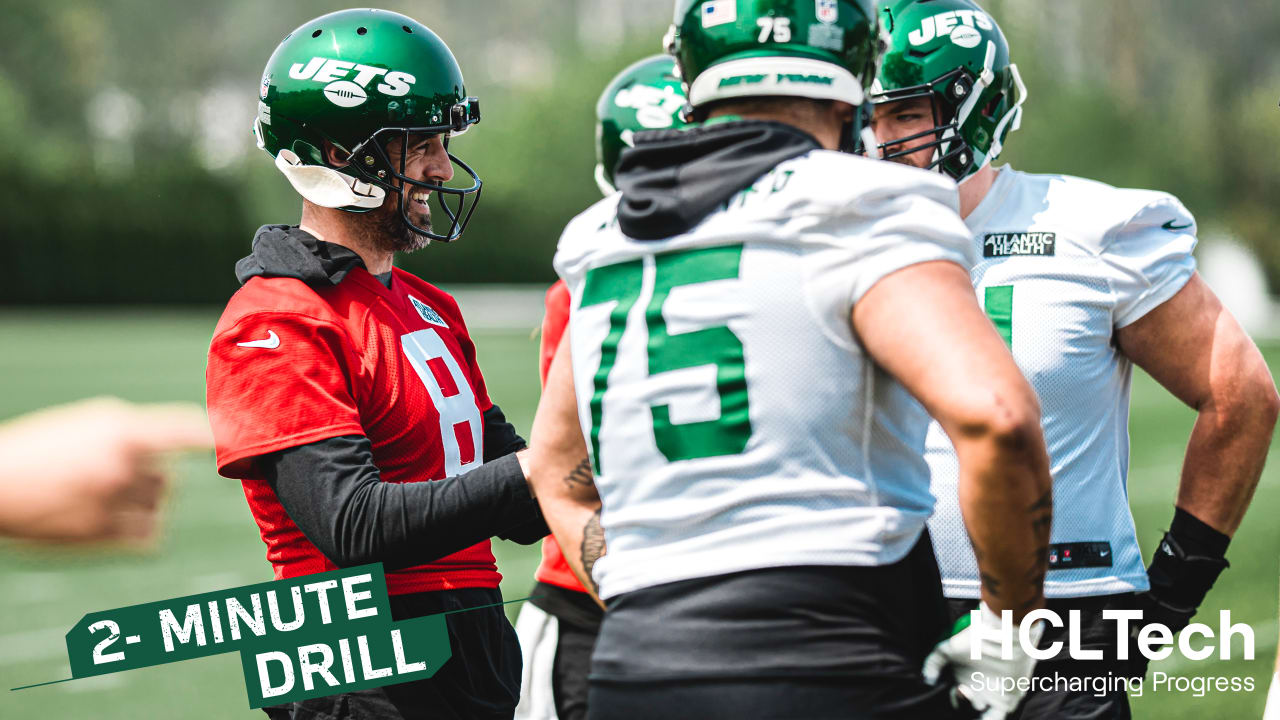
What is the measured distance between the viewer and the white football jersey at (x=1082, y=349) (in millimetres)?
3248

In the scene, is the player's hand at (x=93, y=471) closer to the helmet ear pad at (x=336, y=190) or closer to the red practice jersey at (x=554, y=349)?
the helmet ear pad at (x=336, y=190)

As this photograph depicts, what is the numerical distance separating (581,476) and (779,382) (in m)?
0.54

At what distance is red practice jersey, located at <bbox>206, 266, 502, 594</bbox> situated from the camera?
2.79 meters

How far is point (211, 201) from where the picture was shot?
36.5 meters

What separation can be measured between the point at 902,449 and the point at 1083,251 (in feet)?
4.76

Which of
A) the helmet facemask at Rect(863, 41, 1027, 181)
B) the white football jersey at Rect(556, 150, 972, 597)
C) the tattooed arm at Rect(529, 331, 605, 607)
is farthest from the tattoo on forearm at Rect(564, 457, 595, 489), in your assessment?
the helmet facemask at Rect(863, 41, 1027, 181)

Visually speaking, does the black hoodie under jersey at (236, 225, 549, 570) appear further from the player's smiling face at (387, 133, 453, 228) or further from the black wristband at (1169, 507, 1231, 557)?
the black wristband at (1169, 507, 1231, 557)

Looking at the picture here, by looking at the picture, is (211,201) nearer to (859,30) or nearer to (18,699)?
(18,699)

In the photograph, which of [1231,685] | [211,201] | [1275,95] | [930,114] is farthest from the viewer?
[1275,95]

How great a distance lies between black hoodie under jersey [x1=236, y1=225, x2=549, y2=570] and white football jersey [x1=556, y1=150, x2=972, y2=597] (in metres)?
0.67

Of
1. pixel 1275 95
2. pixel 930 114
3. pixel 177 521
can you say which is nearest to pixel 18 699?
pixel 177 521

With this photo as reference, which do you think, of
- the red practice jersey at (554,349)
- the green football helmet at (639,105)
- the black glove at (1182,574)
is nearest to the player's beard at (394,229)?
the red practice jersey at (554,349)

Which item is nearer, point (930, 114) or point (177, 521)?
point (930, 114)

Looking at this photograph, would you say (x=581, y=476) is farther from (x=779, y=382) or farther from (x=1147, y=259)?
(x=1147, y=259)
